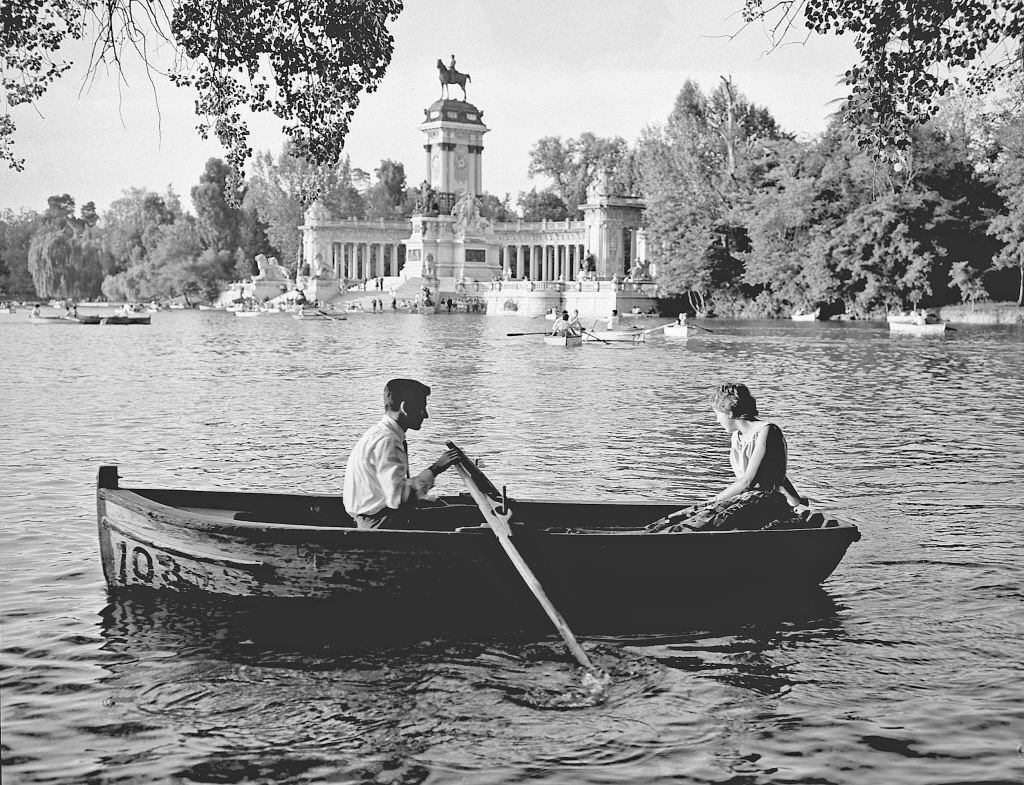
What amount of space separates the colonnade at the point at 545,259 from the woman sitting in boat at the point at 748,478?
118m

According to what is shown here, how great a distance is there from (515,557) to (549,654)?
78cm

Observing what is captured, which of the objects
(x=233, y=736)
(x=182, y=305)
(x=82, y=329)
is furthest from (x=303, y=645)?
(x=182, y=305)

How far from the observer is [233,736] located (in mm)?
8250

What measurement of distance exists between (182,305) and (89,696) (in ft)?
439

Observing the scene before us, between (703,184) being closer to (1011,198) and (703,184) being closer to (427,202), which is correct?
(1011,198)

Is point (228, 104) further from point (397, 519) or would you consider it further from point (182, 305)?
point (182, 305)

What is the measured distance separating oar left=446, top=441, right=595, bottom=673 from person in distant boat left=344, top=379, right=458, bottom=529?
244 mm

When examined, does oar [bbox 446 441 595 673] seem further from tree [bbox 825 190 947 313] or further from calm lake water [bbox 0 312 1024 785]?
tree [bbox 825 190 947 313]

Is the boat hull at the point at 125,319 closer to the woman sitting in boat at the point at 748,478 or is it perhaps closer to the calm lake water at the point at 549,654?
the calm lake water at the point at 549,654

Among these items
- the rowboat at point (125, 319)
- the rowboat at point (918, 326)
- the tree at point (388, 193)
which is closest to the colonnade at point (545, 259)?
the tree at point (388, 193)

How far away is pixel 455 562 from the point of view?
34.1 feet

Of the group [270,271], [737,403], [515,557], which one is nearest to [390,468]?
[515,557]

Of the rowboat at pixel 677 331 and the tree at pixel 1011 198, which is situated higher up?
the tree at pixel 1011 198

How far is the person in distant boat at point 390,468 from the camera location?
10172mm
